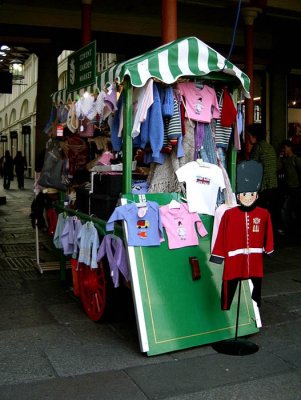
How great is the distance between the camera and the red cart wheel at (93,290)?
17.0ft

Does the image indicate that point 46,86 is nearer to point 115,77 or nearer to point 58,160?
point 58,160

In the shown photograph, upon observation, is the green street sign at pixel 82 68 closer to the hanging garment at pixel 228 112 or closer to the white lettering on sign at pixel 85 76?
the white lettering on sign at pixel 85 76

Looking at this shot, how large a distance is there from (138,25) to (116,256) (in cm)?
983

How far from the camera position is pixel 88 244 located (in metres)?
5.26

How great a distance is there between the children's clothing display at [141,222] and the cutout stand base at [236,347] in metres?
1.06

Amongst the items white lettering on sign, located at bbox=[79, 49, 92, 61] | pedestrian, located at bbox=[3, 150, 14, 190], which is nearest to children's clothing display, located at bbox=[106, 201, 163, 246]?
white lettering on sign, located at bbox=[79, 49, 92, 61]

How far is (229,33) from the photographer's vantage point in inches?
555

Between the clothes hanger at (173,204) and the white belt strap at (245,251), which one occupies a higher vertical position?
the clothes hanger at (173,204)

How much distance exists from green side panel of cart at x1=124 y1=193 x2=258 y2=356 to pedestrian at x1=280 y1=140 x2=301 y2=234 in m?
5.66

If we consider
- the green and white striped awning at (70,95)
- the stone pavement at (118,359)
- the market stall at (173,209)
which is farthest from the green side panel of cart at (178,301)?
the green and white striped awning at (70,95)

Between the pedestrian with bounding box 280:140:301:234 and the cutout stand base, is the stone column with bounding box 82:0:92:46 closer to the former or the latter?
the pedestrian with bounding box 280:140:301:234

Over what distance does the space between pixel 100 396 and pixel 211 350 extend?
1.26m

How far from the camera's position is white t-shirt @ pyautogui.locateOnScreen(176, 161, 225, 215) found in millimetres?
4789

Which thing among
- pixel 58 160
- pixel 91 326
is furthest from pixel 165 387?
pixel 58 160
